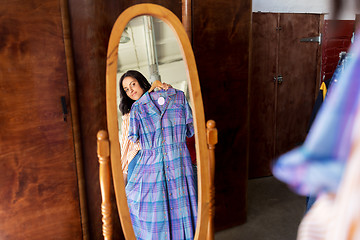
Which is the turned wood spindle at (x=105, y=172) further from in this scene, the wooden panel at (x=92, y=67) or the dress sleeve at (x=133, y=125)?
the wooden panel at (x=92, y=67)

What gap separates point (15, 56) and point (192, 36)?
1073mm

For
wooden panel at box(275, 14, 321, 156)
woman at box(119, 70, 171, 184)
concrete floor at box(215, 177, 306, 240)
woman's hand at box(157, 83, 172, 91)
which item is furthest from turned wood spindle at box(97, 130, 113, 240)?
wooden panel at box(275, 14, 321, 156)

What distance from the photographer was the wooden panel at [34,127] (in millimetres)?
1554

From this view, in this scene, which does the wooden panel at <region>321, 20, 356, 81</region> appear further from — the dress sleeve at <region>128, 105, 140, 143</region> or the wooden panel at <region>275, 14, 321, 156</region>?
the dress sleeve at <region>128, 105, 140, 143</region>

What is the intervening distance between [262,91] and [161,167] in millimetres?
2088

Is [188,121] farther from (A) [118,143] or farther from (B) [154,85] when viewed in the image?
(A) [118,143]

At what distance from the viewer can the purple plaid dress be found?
1475 mm

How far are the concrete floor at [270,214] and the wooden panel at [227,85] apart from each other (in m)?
0.12

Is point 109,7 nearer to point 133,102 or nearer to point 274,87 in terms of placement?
point 133,102

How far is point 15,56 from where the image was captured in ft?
5.11

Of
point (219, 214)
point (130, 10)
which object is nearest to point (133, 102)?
point (130, 10)

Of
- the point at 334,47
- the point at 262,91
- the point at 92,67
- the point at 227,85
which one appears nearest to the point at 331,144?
the point at 92,67

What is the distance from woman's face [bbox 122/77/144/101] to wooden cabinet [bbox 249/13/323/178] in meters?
1.98

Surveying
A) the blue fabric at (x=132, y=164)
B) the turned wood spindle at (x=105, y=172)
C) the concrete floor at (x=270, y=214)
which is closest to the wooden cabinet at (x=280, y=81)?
the concrete floor at (x=270, y=214)
